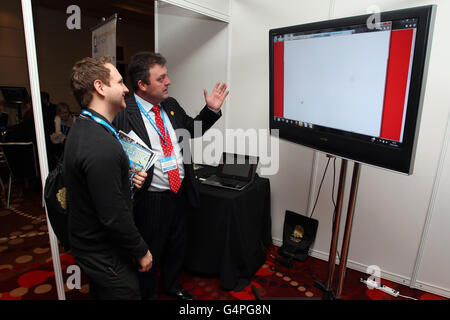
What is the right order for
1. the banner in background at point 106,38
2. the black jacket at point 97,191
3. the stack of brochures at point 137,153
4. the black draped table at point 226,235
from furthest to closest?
the black draped table at point 226,235
the banner in background at point 106,38
the stack of brochures at point 137,153
the black jacket at point 97,191

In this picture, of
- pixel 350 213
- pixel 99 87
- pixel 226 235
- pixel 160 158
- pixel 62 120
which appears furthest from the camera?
pixel 62 120

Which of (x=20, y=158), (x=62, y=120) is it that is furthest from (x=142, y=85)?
(x=62, y=120)

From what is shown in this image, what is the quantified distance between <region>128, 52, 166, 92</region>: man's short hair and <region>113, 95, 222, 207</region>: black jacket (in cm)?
13

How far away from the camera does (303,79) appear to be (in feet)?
5.64

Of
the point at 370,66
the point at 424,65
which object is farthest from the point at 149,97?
the point at 424,65

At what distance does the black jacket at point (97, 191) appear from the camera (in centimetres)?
113

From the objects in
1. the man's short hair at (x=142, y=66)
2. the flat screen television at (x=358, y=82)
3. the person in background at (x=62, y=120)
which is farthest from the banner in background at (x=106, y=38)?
the person in background at (x=62, y=120)

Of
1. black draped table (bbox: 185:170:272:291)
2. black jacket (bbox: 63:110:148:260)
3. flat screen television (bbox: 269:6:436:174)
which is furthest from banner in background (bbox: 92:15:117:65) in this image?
black draped table (bbox: 185:170:272:291)

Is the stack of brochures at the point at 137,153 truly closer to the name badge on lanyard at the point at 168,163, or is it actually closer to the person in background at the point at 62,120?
the name badge on lanyard at the point at 168,163

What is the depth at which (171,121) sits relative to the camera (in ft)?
6.23

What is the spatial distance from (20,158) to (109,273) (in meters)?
2.86

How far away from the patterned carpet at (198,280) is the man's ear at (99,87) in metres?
1.47

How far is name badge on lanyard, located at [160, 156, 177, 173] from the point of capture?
5.73ft

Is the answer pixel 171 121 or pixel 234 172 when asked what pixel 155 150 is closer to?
pixel 171 121
